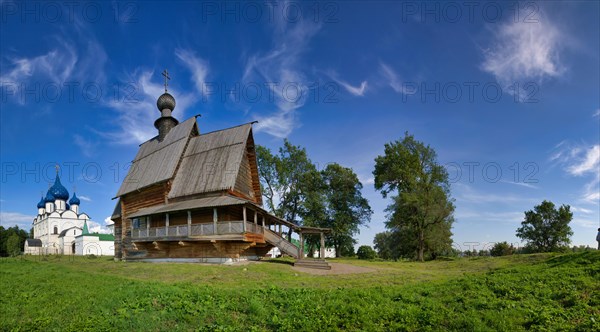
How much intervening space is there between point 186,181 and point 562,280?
872 inches

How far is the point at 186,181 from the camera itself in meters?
24.4

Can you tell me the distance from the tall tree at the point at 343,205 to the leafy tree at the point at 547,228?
18248 mm

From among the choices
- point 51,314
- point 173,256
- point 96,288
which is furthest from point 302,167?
point 51,314

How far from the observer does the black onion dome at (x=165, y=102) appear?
3269 cm

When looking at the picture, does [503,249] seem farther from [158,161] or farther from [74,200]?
[74,200]

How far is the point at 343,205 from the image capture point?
40.5m

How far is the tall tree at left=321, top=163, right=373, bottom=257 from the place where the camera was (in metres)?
39.8

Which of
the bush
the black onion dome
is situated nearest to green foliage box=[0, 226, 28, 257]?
the black onion dome

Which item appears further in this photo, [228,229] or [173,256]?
[173,256]

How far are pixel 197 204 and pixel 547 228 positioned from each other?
126ft

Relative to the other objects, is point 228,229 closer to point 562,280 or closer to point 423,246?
point 562,280

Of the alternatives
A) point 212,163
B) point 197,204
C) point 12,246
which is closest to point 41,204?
point 12,246

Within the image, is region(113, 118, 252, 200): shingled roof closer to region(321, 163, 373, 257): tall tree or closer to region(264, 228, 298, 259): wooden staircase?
region(264, 228, 298, 259): wooden staircase

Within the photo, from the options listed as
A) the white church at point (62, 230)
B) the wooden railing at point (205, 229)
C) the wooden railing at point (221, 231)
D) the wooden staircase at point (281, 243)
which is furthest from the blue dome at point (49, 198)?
the wooden staircase at point (281, 243)
